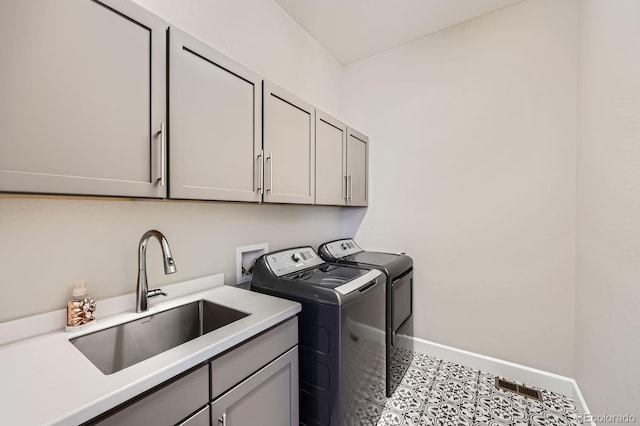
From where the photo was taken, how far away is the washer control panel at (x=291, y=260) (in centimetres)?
167

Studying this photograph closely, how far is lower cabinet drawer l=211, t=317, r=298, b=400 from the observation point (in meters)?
0.93

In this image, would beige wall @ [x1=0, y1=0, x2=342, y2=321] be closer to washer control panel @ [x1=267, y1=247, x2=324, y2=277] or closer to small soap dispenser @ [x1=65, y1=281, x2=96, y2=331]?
small soap dispenser @ [x1=65, y1=281, x2=96, y2=331]

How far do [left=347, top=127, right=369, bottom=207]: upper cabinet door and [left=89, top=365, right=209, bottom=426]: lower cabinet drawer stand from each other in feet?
5.72

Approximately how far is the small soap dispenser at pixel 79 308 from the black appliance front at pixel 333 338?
2.58 ft

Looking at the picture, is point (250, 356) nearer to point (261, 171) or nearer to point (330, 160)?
point (261, 171)

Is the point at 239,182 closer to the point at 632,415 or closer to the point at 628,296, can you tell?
the point at 628,296

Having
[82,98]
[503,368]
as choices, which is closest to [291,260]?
[82,98]

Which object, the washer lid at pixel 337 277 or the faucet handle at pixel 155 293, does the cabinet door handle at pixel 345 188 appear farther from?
the faucet handle at pixel 155 293

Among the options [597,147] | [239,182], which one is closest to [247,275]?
[239,182]

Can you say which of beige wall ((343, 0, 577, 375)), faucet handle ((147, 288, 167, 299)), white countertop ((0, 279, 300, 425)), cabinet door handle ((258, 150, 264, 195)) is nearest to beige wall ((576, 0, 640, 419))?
beige wall ((343, 0, 577, 375))

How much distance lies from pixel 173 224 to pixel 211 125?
59 centimetres

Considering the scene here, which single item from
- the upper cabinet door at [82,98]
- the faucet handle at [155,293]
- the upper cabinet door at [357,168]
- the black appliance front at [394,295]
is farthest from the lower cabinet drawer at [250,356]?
the upper cabinet door at [357,168]

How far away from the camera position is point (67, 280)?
3.48 feet

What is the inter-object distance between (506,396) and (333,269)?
1.55 m
